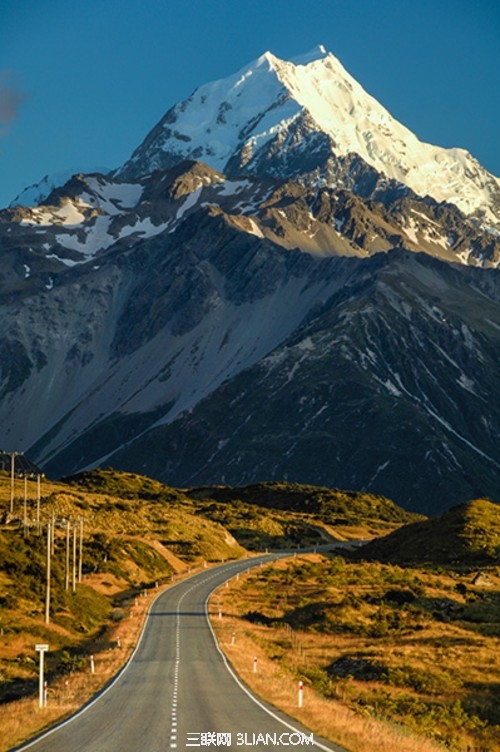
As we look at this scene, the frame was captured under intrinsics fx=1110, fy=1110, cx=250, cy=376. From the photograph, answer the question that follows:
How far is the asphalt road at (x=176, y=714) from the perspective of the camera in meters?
30.6

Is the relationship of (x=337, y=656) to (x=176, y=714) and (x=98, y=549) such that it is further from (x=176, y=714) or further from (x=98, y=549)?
(x=98, y=549)

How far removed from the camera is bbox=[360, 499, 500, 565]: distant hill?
384ft

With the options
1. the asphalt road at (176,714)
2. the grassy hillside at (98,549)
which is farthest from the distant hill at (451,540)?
the asphalt road at (176,714)

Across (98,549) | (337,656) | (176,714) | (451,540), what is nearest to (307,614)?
(337,656)

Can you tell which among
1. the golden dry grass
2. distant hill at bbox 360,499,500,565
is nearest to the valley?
the golden dry grass

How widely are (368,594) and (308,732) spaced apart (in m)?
56.2

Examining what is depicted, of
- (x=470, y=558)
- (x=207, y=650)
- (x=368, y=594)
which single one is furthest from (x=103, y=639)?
(x=470, y=558)

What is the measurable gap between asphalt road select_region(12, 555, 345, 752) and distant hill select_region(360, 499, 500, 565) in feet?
203

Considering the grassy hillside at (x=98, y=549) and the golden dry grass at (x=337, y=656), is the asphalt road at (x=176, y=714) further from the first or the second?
→ the grassy hillside at (x=98, y=549)

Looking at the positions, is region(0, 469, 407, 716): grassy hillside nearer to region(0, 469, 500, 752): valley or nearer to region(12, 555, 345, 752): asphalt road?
region(0, 469, 500, 752): valley

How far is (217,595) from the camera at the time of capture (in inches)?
3477

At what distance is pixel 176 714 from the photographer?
35781 millimetres

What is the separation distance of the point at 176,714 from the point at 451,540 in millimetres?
92344

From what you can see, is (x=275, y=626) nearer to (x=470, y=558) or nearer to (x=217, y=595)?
(x=217, y=595)
